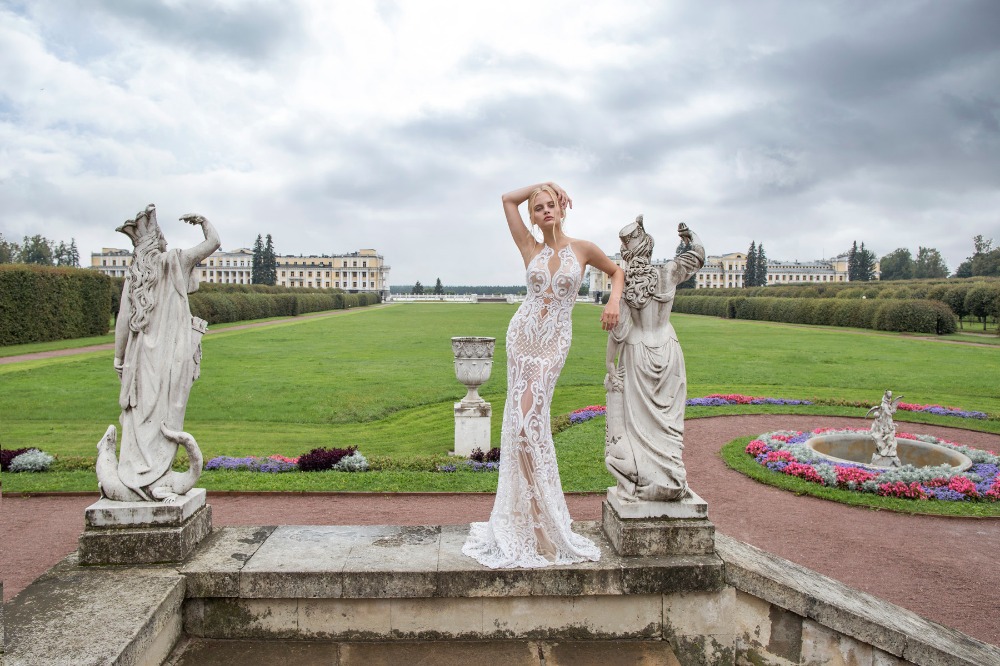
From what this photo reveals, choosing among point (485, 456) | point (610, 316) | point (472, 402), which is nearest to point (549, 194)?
point (610, 316)

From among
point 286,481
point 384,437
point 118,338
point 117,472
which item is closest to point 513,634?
point 117,472

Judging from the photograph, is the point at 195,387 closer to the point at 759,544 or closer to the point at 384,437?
the point at 384,437

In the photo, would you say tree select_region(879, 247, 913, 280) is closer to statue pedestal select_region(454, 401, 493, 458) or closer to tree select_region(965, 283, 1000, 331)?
tree select_region(965, 283, 1000, 331)

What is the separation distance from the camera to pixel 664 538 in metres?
4.25

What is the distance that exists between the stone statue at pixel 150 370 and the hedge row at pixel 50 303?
26.5m

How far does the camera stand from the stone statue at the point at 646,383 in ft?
14.3

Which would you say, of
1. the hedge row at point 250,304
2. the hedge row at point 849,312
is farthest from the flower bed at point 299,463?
the hedge row at point 849,312

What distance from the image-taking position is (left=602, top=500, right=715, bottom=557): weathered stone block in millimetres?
4230

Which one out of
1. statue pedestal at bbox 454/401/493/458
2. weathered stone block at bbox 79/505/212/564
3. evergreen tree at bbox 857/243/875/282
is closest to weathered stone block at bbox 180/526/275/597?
weathered stone block at bbox 79/505/212/564

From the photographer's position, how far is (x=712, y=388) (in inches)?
658

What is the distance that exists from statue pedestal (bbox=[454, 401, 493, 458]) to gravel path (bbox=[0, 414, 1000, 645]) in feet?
6.97

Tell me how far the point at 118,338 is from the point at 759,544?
20.5 feet

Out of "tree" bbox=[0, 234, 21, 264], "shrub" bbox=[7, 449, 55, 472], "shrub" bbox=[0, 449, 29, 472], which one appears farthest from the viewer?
"tree" bbox=[0, 234, 21, 264]

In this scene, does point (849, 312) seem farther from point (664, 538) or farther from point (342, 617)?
point (342, 617)
